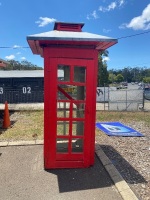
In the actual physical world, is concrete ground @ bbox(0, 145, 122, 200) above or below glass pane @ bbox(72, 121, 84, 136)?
below

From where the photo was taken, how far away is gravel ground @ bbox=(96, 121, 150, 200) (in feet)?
14.1

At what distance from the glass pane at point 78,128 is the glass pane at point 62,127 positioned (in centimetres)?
15

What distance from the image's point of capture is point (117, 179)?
4.45 m

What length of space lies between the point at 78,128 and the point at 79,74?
1259mm

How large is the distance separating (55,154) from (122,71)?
111669mm

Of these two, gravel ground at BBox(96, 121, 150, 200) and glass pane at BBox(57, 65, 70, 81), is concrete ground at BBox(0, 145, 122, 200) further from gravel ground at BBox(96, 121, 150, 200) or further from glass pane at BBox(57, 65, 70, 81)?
glass pane at BBox(57, 65, 70, 81)

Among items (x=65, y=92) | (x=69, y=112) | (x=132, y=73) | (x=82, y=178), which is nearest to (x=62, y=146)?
(x=69, y=112)

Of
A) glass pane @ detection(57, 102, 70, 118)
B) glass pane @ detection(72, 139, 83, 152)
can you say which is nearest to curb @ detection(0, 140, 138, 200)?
glass pane @ detection(72, 139, 83, 152)

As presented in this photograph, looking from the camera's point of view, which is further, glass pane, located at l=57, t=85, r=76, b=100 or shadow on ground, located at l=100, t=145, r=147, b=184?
glass pane, located at l=57, t=85, r=76, b=100

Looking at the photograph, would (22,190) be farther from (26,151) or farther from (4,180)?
(26,151)

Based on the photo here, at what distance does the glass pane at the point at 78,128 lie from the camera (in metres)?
5.25

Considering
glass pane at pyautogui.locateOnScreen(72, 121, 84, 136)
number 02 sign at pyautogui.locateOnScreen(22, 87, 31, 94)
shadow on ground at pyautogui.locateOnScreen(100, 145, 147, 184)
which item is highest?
number 02 sign at pyautogui.locateOnScreen(22, 87, 31, 94)

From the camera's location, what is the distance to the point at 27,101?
23734 millimetres

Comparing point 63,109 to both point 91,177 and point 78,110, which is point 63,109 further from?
point 91,177
